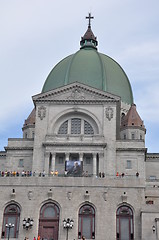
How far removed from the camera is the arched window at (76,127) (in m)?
81.8

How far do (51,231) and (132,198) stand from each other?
9959 mm

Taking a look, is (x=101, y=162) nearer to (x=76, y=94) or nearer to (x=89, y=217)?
(x=76, y=94)

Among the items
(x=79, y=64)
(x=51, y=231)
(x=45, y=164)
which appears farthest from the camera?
(x=79, y=64)

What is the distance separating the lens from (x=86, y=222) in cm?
5903

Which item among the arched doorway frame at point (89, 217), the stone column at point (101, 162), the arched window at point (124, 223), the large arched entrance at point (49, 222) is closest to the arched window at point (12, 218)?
the large arched entrance at point (49, 222)

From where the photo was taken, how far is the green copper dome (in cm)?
9069

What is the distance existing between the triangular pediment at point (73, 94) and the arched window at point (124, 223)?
2604 cm

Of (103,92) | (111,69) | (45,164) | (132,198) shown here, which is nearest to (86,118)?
(103,92)

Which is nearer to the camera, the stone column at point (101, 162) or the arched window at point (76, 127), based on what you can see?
the stone column at point (101, 162)

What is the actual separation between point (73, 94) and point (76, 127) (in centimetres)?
526

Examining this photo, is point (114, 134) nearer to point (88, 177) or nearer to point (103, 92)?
point (103, 92)

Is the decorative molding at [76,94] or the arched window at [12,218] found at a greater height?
the decorative molding at [76,94]

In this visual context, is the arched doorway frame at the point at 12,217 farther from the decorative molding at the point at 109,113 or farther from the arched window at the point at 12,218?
the decorative molding at the point at 109,113

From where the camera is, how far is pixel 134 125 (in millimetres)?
96625
